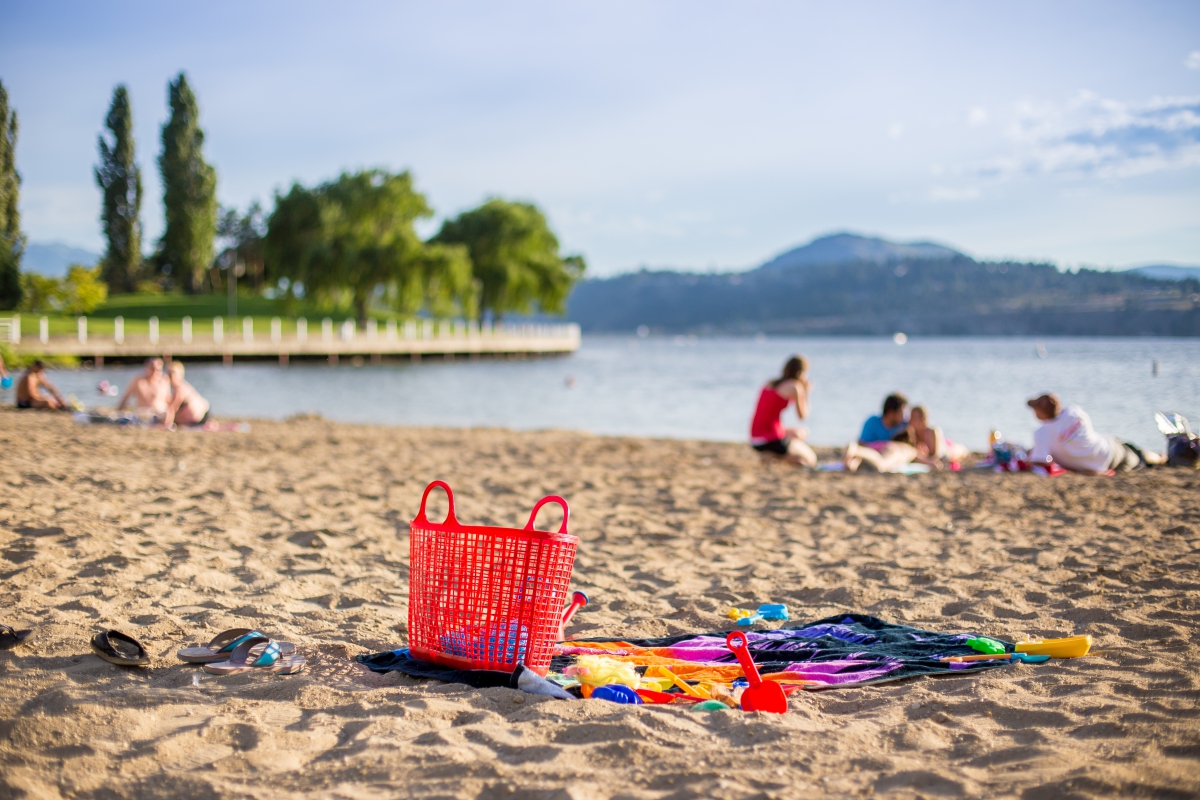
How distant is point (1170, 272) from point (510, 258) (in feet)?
137

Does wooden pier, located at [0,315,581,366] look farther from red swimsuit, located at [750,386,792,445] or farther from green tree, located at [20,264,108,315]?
red swimsuit, located at [750,386,792,445]

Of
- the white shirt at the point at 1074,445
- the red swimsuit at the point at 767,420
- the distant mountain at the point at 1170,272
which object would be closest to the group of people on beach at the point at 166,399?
the red swimsuit at the point at 767,420

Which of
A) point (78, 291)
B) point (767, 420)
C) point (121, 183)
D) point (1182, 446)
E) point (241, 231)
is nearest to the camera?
point (1182, 446)

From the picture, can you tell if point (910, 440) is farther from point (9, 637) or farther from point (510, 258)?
point (510, 258)

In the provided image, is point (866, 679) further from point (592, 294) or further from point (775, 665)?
point (592, 294)

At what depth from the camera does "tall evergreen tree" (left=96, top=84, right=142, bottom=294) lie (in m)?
33.3

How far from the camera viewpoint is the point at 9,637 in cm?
324

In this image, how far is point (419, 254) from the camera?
42.4m

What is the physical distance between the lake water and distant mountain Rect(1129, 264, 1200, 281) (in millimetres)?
2593

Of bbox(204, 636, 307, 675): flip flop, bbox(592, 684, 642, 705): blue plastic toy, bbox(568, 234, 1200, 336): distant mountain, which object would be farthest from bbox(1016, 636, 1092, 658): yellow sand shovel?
bbox(568, 234, 1200, 336): distant mountain

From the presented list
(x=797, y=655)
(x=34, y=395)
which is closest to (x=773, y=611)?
(x=797, y=655)

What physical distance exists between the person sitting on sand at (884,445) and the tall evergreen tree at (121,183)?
110ft

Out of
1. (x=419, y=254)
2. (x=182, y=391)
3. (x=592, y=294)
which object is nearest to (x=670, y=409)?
(x=182, y=391)

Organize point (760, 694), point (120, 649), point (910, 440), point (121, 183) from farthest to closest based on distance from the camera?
point (121, 183) → point (910, 440) → point (120, 649) → point (760, 694)
